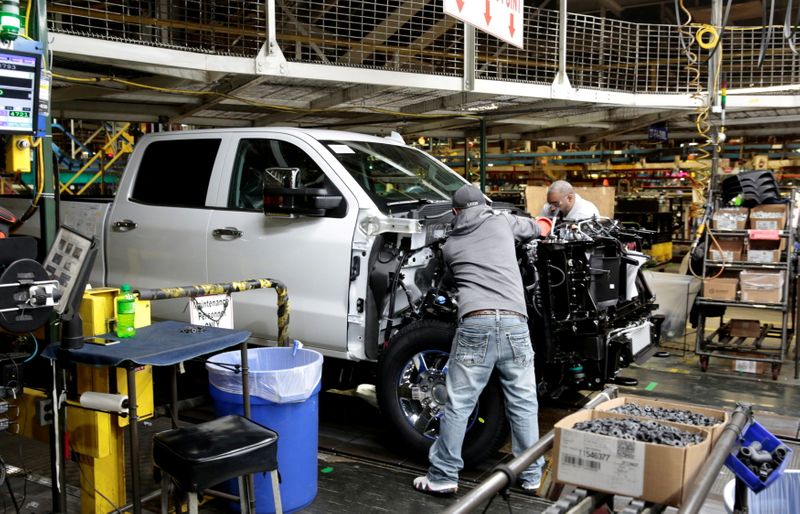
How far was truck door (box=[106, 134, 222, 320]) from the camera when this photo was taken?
17.5 feet

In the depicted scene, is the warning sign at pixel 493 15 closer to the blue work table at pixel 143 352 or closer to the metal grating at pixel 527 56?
the metal grating at pixel 527 56

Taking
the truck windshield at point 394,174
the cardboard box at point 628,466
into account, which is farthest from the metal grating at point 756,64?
the cardboard box at point 628,466

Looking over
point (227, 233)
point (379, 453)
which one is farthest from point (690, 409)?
point (227, 233)

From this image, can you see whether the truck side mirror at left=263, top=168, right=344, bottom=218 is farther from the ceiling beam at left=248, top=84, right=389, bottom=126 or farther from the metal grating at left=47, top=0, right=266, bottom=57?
the ceiling beam at left=248, top=84, right=389, bottom=126

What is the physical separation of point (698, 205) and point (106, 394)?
8059mm

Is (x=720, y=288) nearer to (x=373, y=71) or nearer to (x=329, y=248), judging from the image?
(x=373, y=71)

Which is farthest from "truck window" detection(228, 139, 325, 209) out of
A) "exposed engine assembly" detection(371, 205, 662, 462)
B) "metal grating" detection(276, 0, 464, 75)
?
"metal grating" detection(276, 0, 464, 75)

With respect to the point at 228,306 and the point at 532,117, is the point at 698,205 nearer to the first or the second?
the point at 532,117

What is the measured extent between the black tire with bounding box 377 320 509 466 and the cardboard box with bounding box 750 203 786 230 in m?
3.83

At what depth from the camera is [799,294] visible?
675 centimetres

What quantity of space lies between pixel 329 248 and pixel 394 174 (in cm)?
85

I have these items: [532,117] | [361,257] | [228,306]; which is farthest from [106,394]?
[532,117]

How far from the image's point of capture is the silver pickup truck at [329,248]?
14.5 feet

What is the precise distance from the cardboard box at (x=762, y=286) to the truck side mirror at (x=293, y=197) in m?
4.05
